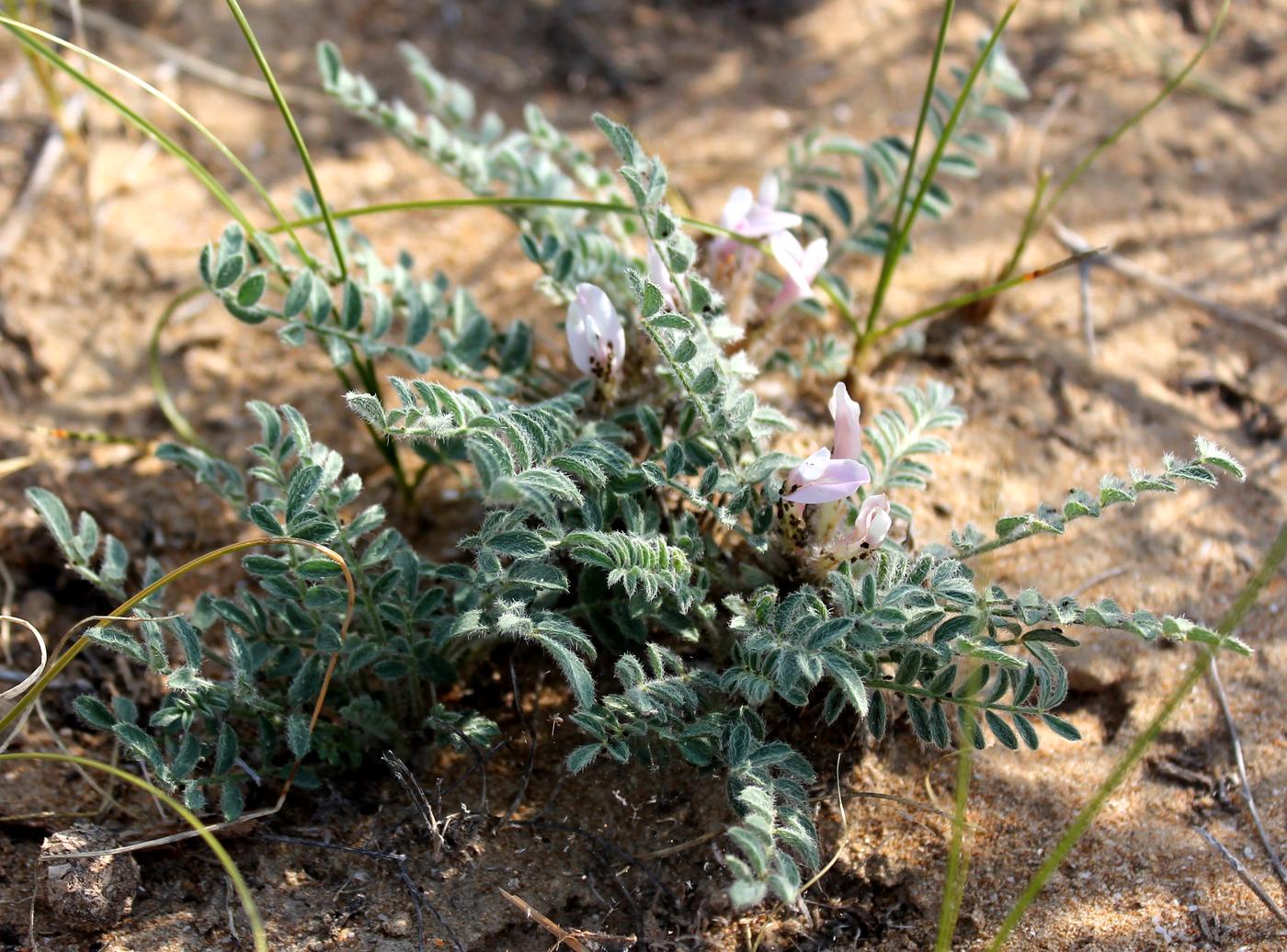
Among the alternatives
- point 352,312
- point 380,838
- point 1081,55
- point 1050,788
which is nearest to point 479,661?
point 380,838

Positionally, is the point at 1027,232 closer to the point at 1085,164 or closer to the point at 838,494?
the point at 1085,164

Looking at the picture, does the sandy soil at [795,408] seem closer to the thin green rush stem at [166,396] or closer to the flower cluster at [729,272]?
the thin green rush stem at [166,396]

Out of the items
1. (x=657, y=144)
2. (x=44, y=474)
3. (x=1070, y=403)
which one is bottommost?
(x=44, y=474)

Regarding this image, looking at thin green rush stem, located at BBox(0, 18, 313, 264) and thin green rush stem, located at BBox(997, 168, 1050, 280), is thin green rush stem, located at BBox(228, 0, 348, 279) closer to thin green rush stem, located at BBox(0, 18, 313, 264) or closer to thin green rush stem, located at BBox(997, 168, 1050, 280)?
thin green rush stem, located at BBox(0, 18, 313, 264)

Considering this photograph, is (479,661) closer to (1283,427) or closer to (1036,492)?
(1036,492)

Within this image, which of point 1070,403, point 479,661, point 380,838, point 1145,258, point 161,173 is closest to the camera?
point 380,838

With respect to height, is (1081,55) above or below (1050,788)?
above

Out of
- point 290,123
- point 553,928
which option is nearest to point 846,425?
point 553,928

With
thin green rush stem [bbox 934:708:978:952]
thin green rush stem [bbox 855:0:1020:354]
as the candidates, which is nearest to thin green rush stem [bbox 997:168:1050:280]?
thin green rush stem [bbox 855:0:1020:354]
